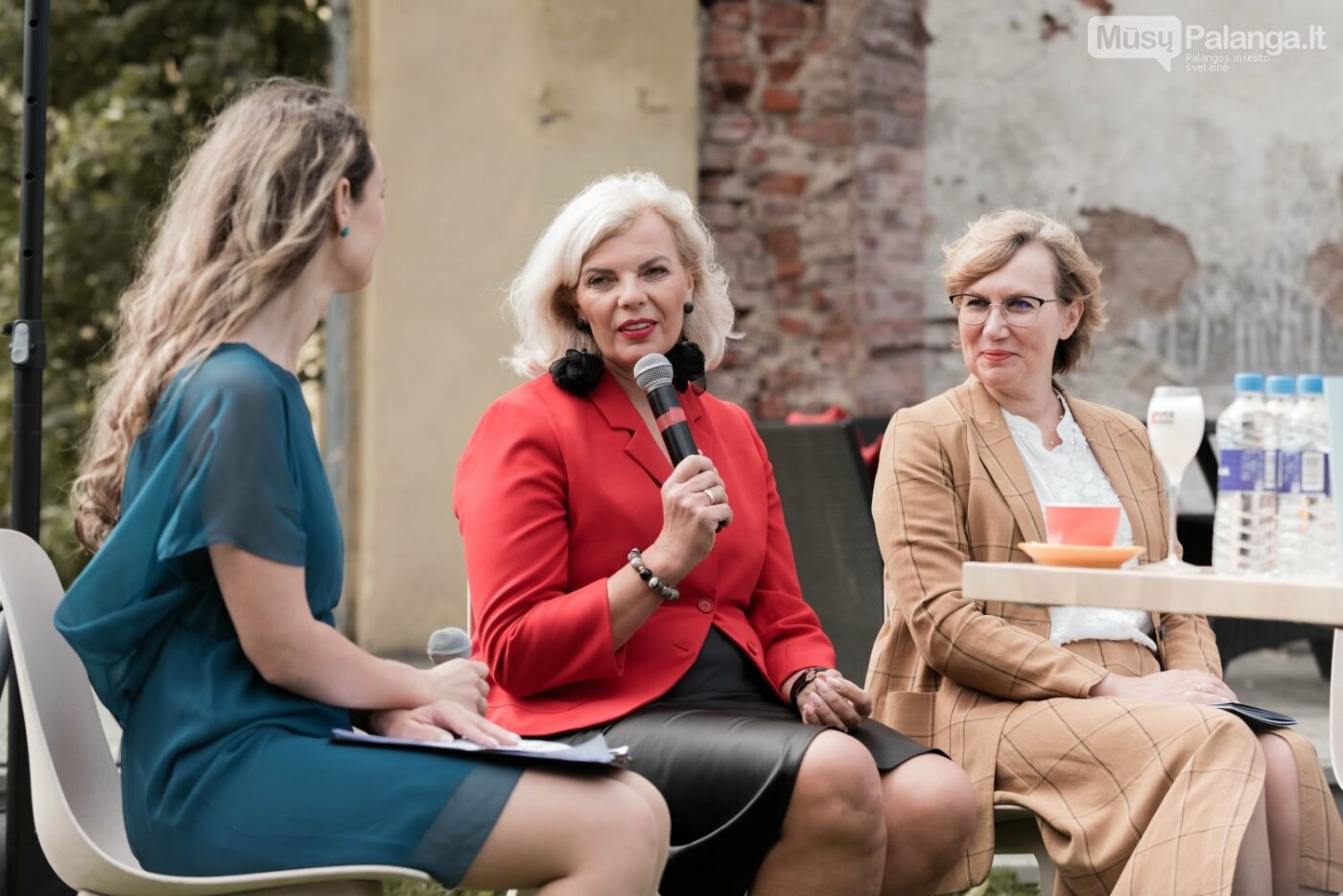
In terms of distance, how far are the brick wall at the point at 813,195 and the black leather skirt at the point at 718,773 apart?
3.84m

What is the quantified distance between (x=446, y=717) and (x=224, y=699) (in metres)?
0.29

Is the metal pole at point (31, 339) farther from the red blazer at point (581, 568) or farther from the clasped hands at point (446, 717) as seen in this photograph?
the clasped hands at point (446, 717)

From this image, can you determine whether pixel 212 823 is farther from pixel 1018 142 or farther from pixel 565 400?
pixel 1018 142

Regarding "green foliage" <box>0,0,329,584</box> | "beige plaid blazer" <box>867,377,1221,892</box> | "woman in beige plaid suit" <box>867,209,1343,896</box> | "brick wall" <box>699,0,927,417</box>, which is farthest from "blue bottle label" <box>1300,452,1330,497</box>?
"green foliage" <box>0,0,329,584</box>

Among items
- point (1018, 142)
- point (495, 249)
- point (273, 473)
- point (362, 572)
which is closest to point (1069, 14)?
point (1018, 142)

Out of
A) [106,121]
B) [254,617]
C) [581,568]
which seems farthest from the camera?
[106,121]

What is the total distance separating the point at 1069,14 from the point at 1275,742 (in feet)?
14.9

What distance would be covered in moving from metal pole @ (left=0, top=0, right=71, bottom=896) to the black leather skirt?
1.05 m

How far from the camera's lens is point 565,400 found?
272 cm

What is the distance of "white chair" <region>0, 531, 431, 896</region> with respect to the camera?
6.24ft

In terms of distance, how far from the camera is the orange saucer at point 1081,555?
→ 227 centimetres

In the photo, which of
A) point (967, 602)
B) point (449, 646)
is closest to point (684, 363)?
point (967, 602)

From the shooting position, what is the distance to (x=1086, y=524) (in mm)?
2328

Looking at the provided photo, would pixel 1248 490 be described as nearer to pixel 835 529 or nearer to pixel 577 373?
pixel 577 373
